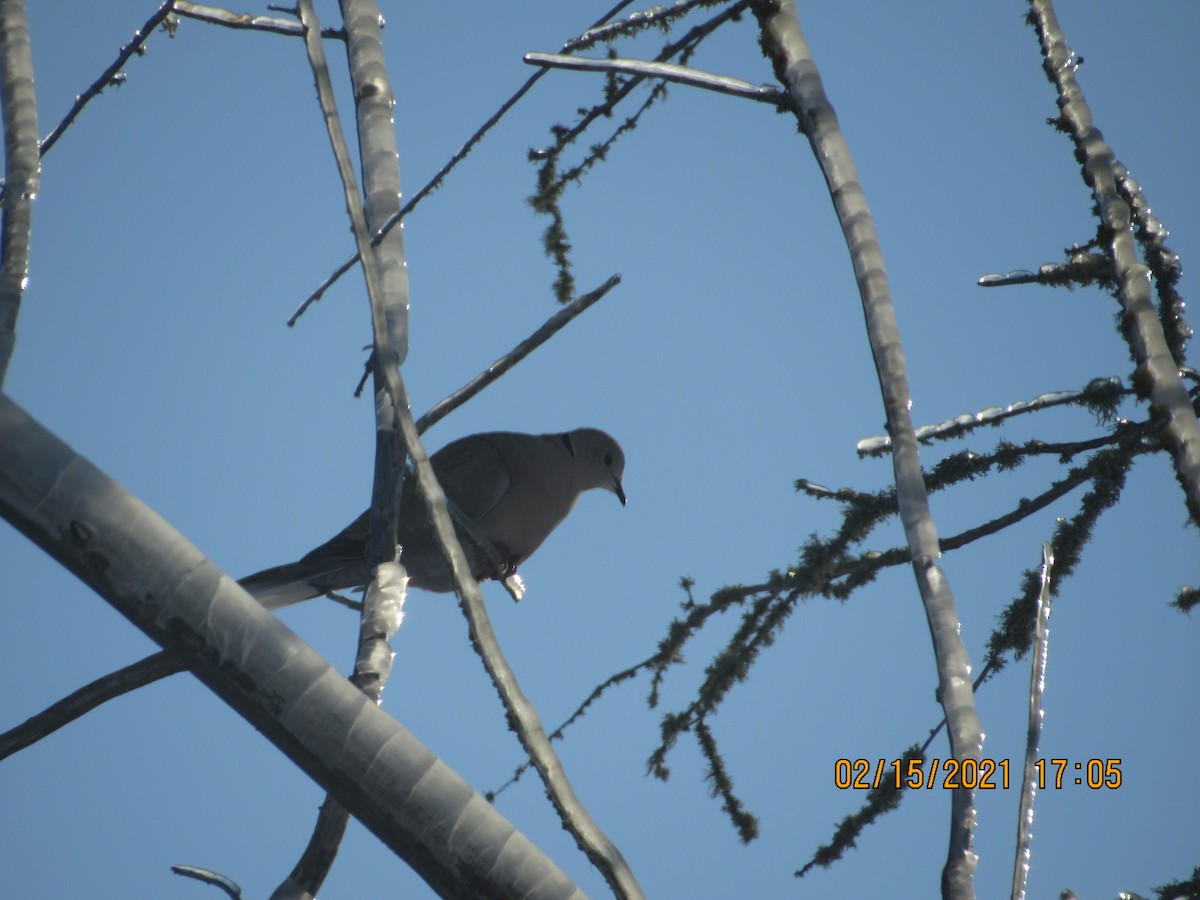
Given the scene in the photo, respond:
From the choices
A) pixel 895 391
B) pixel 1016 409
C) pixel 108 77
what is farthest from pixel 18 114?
pixel 1016 409

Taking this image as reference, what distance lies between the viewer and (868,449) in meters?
2.08

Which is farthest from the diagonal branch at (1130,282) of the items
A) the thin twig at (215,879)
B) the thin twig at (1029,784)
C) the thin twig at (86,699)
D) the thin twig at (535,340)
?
the thin twig at (215,879)

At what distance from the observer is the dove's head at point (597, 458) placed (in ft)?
20.7

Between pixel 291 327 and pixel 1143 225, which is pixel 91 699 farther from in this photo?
pixel 1143 225

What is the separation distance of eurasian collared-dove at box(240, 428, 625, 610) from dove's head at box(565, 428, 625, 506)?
0.01 metres

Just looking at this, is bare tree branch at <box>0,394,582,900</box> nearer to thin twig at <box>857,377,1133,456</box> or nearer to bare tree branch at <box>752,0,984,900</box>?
bare tree branch at <box>752,0,984,900</box>

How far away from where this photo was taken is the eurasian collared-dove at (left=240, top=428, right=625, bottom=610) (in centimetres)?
478

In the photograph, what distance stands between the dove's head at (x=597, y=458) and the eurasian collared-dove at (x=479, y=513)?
14 millimetres

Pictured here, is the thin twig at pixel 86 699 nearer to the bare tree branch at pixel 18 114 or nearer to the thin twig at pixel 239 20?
the bare tree branch at pixel 18 114

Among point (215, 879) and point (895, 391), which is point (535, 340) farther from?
point (215, 879)

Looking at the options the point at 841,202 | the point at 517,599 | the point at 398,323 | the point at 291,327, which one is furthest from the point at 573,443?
the point at 841,202

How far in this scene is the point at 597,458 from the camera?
634 centimetres

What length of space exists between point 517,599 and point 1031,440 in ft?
5.05

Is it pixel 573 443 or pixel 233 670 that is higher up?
pixel 573 443
